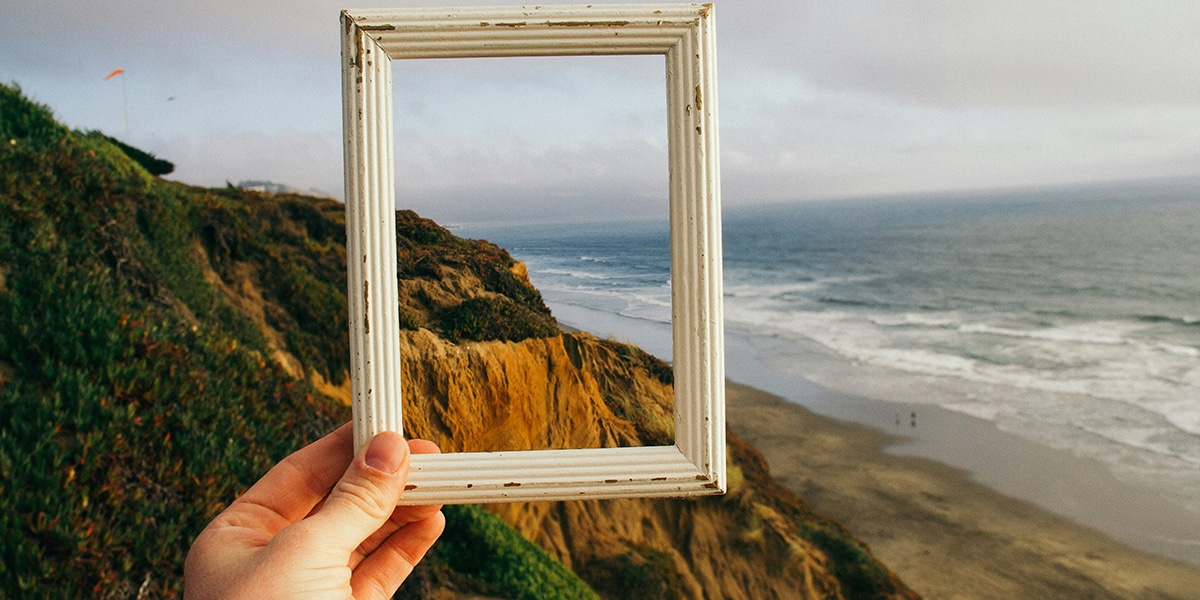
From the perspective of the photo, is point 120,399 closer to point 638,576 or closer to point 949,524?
point 638,576

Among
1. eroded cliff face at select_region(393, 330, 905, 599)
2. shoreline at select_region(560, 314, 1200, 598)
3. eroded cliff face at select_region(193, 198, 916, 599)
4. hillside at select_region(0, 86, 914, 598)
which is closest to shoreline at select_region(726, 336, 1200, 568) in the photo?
shoreline at select_region(560, 314, 1200, 598)

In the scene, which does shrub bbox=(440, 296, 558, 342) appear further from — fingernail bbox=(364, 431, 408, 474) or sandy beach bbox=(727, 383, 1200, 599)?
sandy beach bbox=(727, 383, 1200, 599)

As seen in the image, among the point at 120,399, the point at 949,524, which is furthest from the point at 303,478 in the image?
the point at 949,524

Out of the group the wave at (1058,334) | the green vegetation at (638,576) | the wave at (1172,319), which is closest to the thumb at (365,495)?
the green vegetation at (638,576)

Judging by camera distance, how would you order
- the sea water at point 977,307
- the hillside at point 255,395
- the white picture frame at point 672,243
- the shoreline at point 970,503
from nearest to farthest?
the white picture frame at point 672,243 < the hillside at point 255,395 < the sea water at point 977,307 < the shoreline at point 970,503

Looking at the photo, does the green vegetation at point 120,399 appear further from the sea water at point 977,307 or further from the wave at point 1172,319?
the wave at point 1172,319

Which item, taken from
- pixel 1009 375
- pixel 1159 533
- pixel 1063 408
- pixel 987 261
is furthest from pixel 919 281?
pixel 1159 533

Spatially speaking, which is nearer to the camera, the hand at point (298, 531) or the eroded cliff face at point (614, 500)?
the hand at point (298, 531)

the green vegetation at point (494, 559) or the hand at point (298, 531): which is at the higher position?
the hand at point (298, 531)
